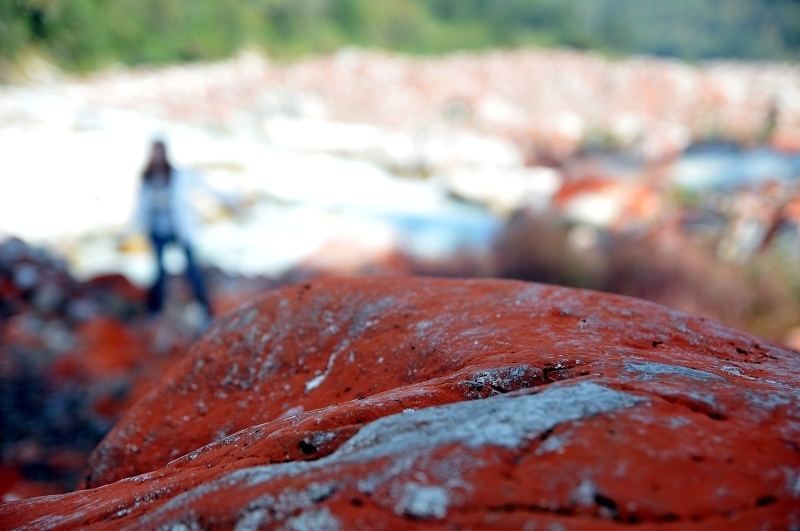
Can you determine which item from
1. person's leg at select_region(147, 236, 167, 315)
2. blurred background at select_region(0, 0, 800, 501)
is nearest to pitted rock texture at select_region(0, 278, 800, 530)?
blurred background at select_region(0, 0, 800, 501)

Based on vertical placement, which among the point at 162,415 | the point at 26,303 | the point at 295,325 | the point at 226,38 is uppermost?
the point at 226,38

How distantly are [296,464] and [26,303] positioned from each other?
470cm

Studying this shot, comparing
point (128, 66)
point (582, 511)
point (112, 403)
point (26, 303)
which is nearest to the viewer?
point (582, 511)

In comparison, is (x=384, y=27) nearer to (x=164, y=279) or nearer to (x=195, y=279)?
(x=164, y=279)

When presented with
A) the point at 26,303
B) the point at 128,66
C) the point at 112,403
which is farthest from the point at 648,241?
the point at 128,66

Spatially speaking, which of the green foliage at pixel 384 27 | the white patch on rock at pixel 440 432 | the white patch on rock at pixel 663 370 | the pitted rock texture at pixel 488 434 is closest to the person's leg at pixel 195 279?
the pitted rock texture at pixel 488 434

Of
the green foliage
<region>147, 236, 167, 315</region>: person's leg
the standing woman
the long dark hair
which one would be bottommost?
<region>147, 236, 167, 315</region>: person's leg

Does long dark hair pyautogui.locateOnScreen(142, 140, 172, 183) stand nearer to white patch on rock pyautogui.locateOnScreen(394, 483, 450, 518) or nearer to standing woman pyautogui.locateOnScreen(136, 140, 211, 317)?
standing woman pyautogui.locateOnScreen(136, 140, 211, 317)

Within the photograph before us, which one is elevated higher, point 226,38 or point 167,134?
point 226,38

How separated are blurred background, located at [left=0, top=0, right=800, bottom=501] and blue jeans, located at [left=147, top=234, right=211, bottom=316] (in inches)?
6.5

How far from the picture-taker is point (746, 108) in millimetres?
14938

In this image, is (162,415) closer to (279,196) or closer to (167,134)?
(279,196)

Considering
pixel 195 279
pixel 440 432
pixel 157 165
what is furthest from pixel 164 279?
pixel 440 432

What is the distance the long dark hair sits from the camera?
402 centimetres
